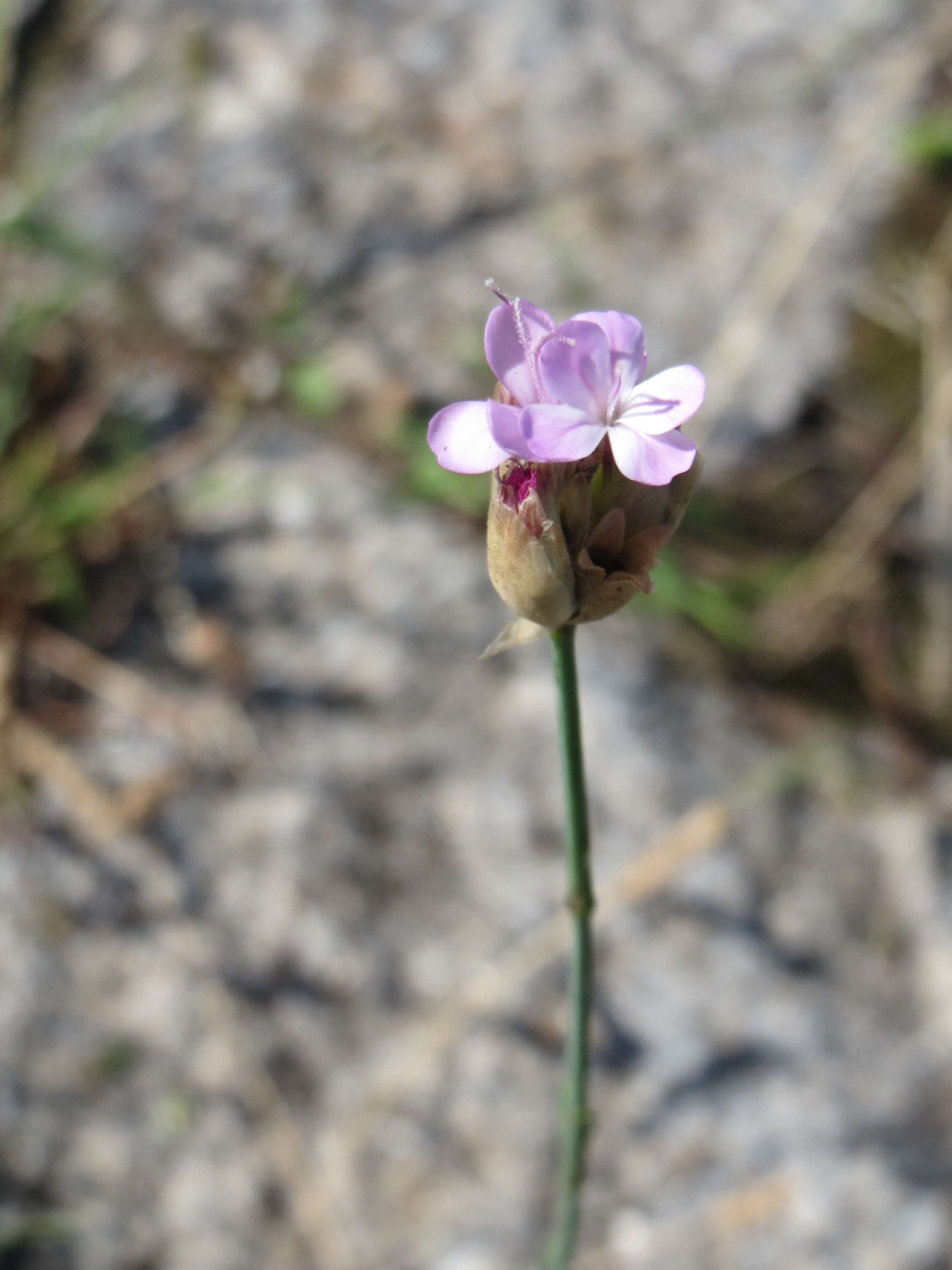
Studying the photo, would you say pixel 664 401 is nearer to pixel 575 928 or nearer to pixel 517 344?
pixel 517 344

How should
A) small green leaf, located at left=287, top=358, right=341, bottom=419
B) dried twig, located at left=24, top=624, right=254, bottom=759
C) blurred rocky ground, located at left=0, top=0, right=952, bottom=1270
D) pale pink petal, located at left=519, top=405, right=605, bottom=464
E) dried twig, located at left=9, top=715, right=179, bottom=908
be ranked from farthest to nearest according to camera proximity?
small green leaf, located at left=287, top=358, right=341, bottom=419 < dried twig, located at left=24, top=624, right=254, bottom=759 < dried twig, located at left=9, top=715, right=179, bottom=908 < blurred rocky ground, located at left=0, top=0, right=952, bottom=1270 < pale pink petal, located at left=519, top=405, right=605, bottom=464

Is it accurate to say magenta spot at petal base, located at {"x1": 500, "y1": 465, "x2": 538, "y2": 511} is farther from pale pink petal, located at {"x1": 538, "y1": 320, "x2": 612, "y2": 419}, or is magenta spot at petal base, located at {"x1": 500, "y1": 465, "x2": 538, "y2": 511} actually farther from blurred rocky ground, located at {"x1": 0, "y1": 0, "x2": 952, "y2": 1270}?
blurred rocky ground, located at {"x1": 0, "y1": 0, "x2": 952, "y2": 1270}

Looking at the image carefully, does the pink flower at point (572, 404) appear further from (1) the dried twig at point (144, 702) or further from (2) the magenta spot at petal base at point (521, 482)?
(1) the dried twig at point (144, 702)

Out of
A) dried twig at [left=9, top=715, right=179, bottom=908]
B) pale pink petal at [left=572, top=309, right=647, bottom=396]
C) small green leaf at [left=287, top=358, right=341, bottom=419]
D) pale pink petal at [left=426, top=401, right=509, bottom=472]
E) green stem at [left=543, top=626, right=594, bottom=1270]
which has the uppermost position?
small green leaf at [left=287, top=358, right=341, bottom=419]

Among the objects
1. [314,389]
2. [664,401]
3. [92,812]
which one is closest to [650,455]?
[664,401]

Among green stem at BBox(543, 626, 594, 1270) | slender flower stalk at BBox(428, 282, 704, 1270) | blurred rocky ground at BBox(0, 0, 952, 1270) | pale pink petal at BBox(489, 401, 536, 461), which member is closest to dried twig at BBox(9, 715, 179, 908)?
blurred rocky ground at BBox(0, 0, 952, 1270)

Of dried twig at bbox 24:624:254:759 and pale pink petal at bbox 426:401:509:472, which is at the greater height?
dried twig at bbox 24:624:254:759

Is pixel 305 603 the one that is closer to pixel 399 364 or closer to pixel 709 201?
pixel 399 364

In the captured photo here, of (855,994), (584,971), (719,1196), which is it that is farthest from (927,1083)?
(584,971)
